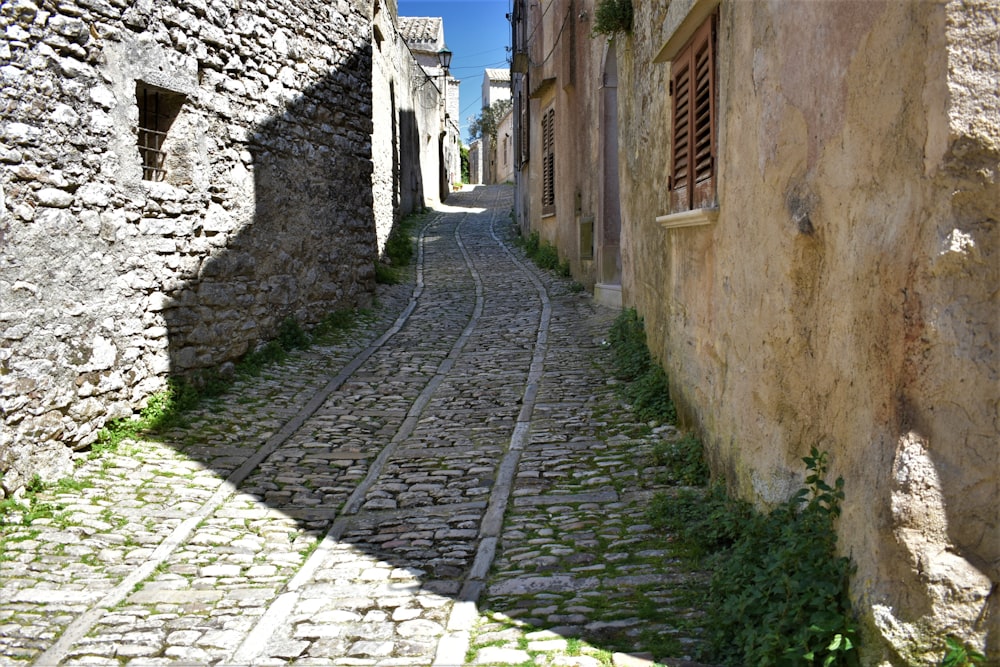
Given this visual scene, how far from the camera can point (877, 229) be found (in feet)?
9.61

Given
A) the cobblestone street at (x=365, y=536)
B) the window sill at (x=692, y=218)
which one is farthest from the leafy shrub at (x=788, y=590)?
the window sill at (x=692, y=218)

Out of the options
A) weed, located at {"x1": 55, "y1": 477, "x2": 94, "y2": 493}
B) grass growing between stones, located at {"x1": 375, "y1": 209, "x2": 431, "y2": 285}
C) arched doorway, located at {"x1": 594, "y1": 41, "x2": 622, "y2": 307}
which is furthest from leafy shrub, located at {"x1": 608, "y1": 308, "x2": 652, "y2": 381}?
grass growing between stones, located at {"x1": 375, "y1": 209, "x2": 431, "y2": 285}

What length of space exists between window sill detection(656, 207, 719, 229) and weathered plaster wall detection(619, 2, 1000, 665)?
0.83 metres

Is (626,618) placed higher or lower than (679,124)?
lower

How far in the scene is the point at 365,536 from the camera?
5.05m

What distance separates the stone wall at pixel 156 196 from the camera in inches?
221

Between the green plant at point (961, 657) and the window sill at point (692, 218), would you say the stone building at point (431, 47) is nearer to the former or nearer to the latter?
the window sill at point (692, 218)

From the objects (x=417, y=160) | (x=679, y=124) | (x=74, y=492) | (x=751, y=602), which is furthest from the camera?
(x=417, y=160)

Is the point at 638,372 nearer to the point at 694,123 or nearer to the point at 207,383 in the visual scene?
the point at 694,123

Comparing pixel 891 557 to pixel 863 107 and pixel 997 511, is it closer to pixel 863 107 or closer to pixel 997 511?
pixel 997 511

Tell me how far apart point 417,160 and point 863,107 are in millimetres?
23636

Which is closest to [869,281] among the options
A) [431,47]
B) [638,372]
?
[638,372]

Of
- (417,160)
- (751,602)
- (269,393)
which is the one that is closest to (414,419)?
(269,393)

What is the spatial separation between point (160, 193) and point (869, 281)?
20.1ft
